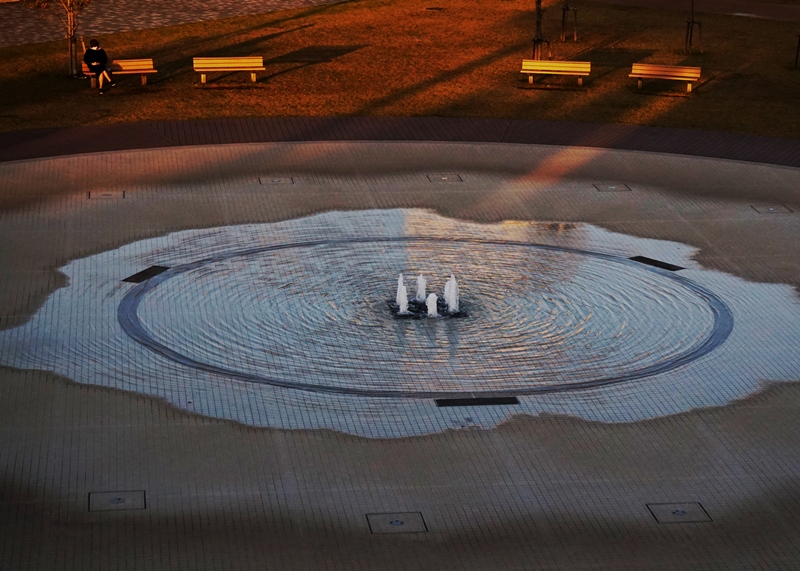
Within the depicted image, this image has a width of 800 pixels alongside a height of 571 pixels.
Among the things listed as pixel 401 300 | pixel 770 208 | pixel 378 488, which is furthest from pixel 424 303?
pixel 770 208

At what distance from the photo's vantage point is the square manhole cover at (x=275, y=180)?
72.0ft

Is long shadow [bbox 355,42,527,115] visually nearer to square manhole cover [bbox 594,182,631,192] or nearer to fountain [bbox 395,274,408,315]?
square manhole cover [bbox 594,182,631,192]

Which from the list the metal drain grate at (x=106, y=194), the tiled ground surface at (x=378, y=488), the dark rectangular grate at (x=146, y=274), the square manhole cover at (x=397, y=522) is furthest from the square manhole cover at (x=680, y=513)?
the metal drain grate at (x=106, y=194)

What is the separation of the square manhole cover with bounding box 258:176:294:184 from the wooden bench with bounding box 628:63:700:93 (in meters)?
10.2

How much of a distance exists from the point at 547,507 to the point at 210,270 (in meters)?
7.39

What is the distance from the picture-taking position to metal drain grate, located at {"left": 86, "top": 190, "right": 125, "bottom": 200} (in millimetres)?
21009

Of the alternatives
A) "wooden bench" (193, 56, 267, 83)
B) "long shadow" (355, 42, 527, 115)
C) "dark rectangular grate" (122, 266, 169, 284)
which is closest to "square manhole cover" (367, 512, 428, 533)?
"dark rectangular grate" (122, 266, 169, 284)

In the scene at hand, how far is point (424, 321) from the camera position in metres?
16.1

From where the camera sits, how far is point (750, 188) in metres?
22.2

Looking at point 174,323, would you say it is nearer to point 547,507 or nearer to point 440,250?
point 440,250

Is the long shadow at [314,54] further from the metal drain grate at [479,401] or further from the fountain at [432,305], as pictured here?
the metal drain grate at [479,401]

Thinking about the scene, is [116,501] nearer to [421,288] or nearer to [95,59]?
[421,288]

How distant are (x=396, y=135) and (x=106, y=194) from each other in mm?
6215

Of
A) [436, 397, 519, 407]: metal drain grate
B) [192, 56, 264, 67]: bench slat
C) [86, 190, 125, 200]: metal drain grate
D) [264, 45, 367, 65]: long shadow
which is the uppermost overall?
[192, 56, 264, 67]: bench slat
